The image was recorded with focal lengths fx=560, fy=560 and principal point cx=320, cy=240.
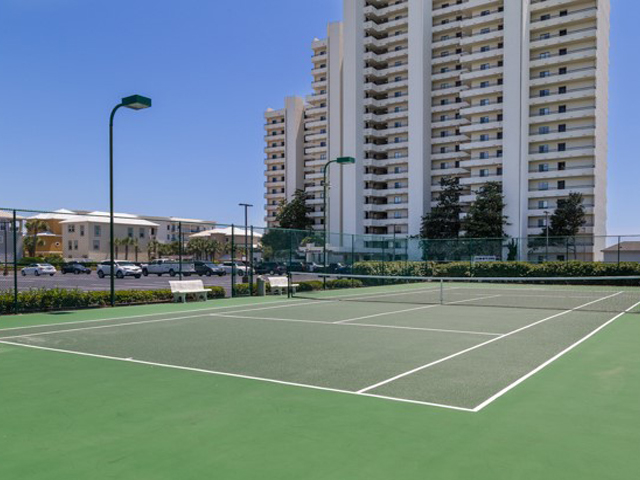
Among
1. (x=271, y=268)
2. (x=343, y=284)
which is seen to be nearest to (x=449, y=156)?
(x=271, y=268)

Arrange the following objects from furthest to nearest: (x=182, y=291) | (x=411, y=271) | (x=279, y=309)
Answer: (x=411, y=271) → (x=182, y=291) → (x=279, y=309)

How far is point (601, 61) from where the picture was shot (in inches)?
2990

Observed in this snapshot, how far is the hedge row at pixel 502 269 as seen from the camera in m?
34.7

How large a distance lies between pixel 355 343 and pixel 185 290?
11332 millimetres

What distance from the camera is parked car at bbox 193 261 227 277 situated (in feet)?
168

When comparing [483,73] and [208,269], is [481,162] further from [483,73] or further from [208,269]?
[208,269]

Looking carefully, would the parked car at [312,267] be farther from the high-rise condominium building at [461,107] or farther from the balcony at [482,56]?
the balcony at [482,56]

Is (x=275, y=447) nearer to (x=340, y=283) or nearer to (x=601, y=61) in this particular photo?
(x=340, y=283)

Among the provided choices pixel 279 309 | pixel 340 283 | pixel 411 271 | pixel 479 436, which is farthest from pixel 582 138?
pixel 479 436

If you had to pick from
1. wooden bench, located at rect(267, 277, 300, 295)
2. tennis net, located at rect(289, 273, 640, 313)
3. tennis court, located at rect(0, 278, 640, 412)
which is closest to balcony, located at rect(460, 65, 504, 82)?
tennis net, located at rect(289, 273, 640, 313)

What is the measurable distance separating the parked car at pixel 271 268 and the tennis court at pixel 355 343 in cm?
1318

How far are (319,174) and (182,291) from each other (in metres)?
84.2

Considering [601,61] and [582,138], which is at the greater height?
[601,61]

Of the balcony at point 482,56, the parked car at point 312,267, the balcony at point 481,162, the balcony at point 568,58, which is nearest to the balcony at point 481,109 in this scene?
the balcony at point 482,56
